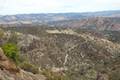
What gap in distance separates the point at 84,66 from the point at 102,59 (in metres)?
12.6

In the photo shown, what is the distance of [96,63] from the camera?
108 m

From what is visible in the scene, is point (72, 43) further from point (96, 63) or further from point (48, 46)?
point (96, 63)

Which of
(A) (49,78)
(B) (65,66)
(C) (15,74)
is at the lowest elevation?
(B) (65,66)

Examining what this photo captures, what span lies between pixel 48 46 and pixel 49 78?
2855 inches

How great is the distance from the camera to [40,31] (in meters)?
147

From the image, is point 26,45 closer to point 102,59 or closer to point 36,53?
point 36,53

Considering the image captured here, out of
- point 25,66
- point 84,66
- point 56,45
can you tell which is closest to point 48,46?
point 56,45

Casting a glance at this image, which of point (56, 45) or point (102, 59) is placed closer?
point (102, 59)

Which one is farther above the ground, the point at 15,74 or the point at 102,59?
the point at 15,74

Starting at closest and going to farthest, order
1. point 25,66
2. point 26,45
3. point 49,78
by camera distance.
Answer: point 49,78 < point 25,66 < point 26,45

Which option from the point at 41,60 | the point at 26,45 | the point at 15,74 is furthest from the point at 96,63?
the point at 15,74

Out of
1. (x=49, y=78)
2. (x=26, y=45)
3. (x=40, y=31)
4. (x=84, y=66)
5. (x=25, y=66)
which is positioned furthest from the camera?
(x=40, y=31)

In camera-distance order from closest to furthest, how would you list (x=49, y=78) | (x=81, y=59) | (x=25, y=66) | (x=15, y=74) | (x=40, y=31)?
(x=15, y=74) < (x=49, y=78) < (x=25, y=66) < (x=81, y=59) < (x=40, y=31)

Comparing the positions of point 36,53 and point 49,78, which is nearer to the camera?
point 49,78
